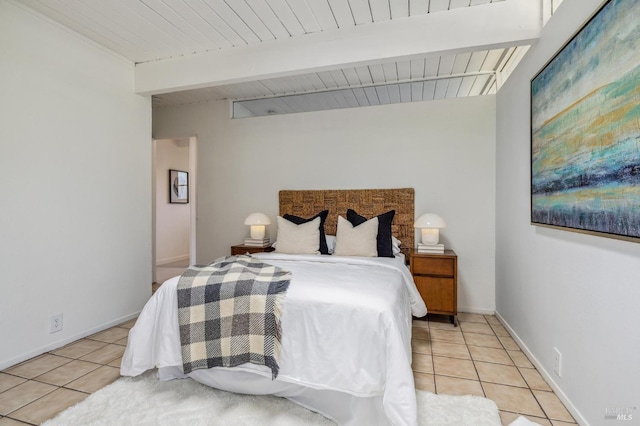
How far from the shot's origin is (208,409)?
169 centimetres

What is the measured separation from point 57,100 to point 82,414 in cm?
227

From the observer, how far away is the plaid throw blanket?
170cm

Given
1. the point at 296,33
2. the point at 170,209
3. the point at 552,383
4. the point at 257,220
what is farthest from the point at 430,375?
the point at 170,209

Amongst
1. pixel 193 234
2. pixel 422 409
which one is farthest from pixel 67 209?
pixel 422 409

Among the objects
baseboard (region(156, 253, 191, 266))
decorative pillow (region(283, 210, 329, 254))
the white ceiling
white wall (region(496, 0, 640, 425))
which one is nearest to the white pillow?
decorative pillow (region(283, 210, 329, 254))

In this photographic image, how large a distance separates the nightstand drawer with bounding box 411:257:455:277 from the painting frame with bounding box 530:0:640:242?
1.13 m

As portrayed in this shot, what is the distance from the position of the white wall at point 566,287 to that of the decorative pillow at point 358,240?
47.4 inches

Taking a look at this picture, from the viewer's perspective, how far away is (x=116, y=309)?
3018 millimetres

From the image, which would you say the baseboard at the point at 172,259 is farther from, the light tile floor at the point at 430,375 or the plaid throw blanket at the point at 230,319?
the plaid throw blanket at the point at 230,319

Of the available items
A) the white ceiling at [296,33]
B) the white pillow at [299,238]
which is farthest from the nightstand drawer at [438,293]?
the white ceiling at [296,33]

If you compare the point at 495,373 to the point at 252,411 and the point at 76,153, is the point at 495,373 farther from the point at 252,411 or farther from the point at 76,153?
the point at 76,153

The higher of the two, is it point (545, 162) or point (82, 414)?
point (545, 162)

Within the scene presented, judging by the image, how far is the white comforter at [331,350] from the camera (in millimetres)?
1472

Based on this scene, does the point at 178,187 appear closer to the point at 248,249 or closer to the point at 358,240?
the point at 248,249
